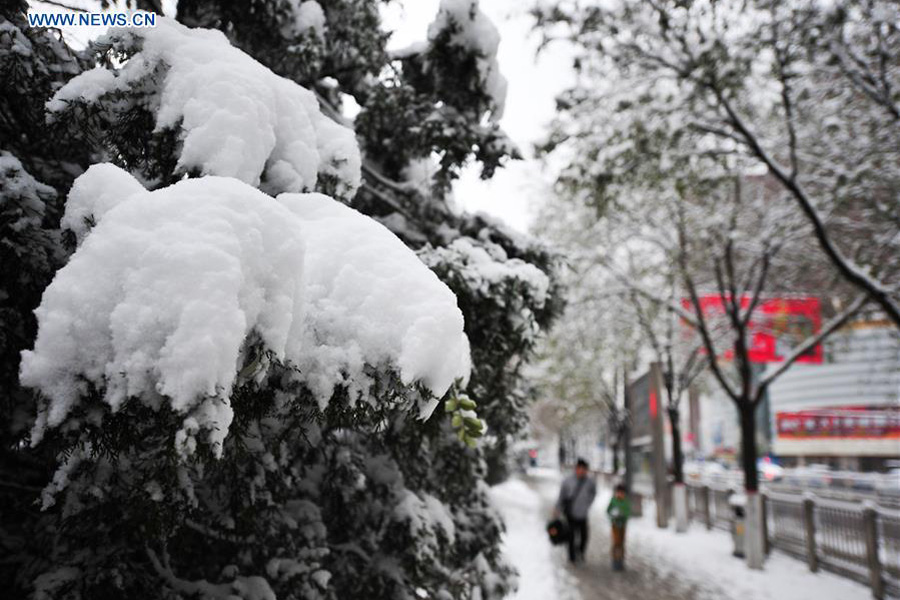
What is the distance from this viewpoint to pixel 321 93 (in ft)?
15.9

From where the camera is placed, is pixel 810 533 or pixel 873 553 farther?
pixel 810 533

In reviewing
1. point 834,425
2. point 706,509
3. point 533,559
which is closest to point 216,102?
point 533,559

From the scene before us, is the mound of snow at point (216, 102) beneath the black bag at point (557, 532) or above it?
above

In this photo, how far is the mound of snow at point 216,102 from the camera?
1.83 metres

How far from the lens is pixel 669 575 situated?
9.41 meters

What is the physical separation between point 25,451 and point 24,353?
1738 mm

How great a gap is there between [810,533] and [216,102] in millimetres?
11295

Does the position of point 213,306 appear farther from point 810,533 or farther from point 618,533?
point 810,533

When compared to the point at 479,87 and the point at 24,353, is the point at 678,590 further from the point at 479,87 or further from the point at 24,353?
the point at 24,353

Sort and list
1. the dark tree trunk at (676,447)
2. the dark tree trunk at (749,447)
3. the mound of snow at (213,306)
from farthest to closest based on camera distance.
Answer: the dark tree trunk at (676,447) < the dark tree trunk at (749,447) < the mound of snow at (213,306)

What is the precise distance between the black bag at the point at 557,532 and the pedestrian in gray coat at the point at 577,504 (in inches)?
6.7
